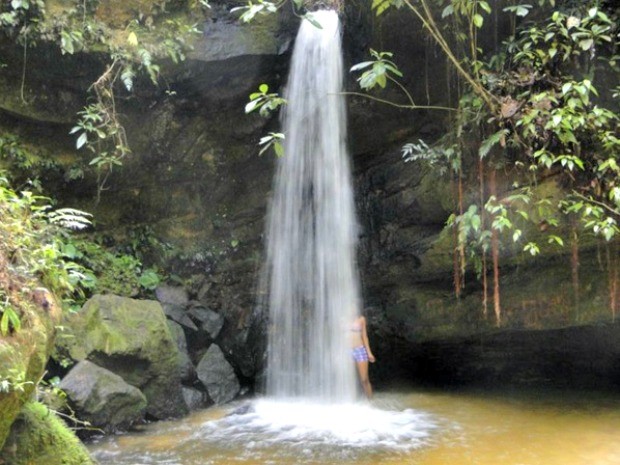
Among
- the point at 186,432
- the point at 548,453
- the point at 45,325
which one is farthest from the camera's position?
the point at 186,432

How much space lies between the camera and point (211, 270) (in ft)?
28.8

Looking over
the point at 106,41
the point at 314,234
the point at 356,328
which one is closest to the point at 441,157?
the point at 314,234

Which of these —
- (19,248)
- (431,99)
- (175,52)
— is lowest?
(19,248)

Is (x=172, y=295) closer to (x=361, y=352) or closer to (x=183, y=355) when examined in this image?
(x=183, y=355)

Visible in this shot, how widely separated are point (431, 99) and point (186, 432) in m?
4.99

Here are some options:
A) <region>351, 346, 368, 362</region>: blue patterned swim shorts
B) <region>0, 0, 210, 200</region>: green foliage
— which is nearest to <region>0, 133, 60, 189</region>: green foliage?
<region>0, 0, 210, 200</region>: green foliage

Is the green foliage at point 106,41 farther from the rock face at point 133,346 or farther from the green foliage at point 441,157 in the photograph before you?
the green foliage at point 441,157

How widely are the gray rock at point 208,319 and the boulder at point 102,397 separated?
7.05ft

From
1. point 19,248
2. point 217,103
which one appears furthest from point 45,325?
point 217,103

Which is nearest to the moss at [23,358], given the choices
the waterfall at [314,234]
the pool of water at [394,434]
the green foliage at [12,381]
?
the green foliage at [12,381]

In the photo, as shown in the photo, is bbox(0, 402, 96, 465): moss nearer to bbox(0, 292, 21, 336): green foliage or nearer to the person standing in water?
bbox(0, 292, 21, 336): green foliage

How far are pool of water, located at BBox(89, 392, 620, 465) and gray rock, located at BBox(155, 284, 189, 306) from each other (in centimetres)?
179

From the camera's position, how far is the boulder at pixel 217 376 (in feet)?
24.5

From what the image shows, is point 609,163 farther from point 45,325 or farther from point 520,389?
point 45,325
